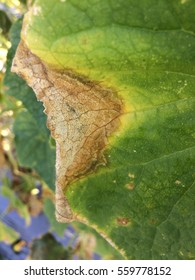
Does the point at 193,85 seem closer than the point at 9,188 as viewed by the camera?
Yes

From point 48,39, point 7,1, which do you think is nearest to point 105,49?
point 48,39

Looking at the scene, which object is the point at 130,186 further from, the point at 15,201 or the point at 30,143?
the point at 15,201

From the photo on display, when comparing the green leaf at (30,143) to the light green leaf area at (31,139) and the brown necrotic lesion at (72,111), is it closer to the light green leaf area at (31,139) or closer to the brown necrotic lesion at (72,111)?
the light green leaf area at (31,139)

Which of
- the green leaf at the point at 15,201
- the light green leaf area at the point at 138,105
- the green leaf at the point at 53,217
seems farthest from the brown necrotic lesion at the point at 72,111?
the green leaf at the point at 15,201

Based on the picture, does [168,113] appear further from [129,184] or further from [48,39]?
[48,39]

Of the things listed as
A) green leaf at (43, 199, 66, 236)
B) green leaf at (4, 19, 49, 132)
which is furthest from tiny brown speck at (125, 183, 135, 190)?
green leaf at (43, 199, 66, 236)

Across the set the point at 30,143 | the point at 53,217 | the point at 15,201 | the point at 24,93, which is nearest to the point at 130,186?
the point at 24,93
